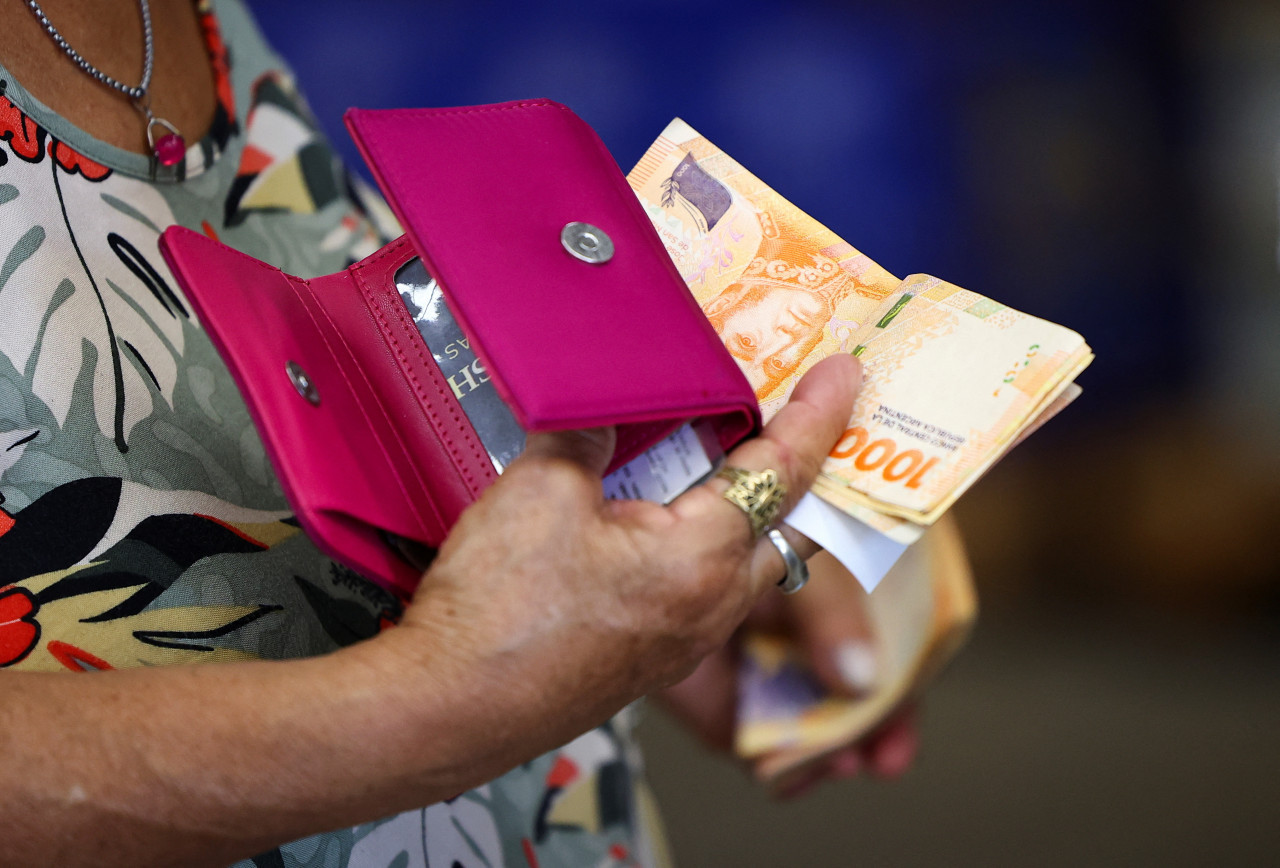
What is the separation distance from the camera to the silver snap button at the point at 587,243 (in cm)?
65

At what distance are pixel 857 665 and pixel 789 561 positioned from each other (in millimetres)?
484

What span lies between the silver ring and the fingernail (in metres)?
0.45

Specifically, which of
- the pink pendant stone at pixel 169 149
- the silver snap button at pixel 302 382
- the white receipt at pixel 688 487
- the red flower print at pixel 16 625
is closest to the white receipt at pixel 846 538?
the white receipt at pixel 688 487

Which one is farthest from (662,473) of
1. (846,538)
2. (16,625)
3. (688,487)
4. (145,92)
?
(145,92)

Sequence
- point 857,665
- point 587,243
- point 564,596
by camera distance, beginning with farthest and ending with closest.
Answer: point 857,665 < point 587,243 < point 564,596

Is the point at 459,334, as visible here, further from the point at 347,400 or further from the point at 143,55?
the point at 143,55

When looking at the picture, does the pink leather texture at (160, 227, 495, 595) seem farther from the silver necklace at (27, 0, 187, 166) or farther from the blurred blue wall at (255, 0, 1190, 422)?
the blurred blue wall at (255, 0, 1190, 422)

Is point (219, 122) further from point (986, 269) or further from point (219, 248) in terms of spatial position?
point (986, 269)

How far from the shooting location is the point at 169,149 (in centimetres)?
82

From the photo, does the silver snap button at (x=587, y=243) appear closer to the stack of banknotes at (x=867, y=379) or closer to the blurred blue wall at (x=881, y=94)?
the stack of banknotes at (x=867, y=379)

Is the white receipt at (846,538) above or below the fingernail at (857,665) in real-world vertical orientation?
above

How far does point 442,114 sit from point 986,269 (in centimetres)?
195

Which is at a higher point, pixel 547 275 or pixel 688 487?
pixel 547 275

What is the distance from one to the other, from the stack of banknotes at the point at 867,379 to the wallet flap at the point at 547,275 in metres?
0.13
